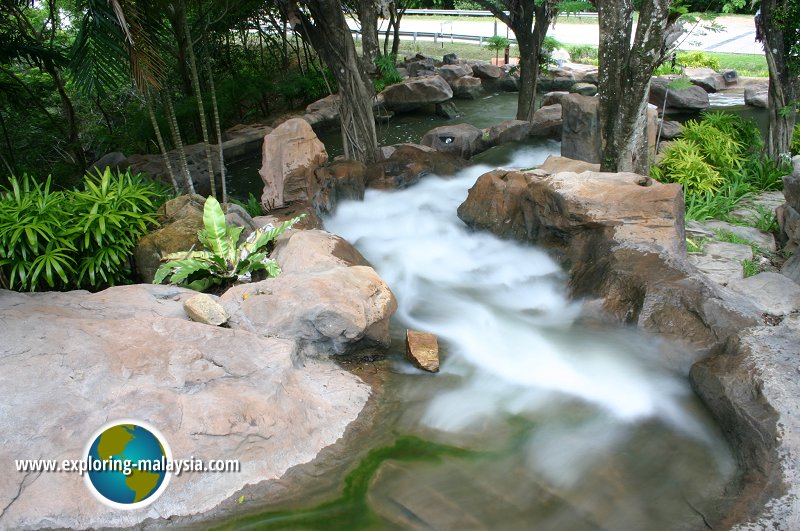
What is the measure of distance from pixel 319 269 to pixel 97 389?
85.2 inches

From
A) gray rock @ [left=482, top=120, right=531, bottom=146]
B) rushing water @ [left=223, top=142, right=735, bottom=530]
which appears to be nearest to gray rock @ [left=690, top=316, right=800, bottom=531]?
rushing water @ [left=223, top=142, right=735, bottom=530]

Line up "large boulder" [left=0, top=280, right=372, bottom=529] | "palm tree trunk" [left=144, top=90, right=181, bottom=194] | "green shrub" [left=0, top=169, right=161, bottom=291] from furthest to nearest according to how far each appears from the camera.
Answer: "palm tree trunk" [left=144, top=90, right=181, bottom=194] < "green shrub" [left=0, top=169, right=161, bottom=291] < "large boulder" [left=0, top=280, right=372, bottom=529]

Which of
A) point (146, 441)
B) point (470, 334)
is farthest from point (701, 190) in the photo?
point (146, 441)

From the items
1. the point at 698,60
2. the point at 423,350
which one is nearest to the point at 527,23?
the point at 423,350

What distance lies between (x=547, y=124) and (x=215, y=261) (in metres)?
8.42

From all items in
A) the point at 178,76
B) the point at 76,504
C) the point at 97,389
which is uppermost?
the point at 178,76

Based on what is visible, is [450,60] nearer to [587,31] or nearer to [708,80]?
[708,80]

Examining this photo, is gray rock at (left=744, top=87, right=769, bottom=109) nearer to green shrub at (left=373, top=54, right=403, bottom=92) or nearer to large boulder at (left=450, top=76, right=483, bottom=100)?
large boulder at (left=450, top=76, right=483, bottom=100)

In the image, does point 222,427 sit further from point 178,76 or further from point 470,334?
point 178,76

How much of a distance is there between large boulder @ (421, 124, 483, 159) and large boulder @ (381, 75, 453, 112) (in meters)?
3.94

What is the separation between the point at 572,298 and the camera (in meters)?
6.02

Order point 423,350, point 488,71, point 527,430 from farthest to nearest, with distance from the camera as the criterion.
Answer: point 488,71 → point 423,350 → point 527,430

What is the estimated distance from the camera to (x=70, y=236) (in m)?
5.82

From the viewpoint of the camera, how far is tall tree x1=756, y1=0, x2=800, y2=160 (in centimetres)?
827
